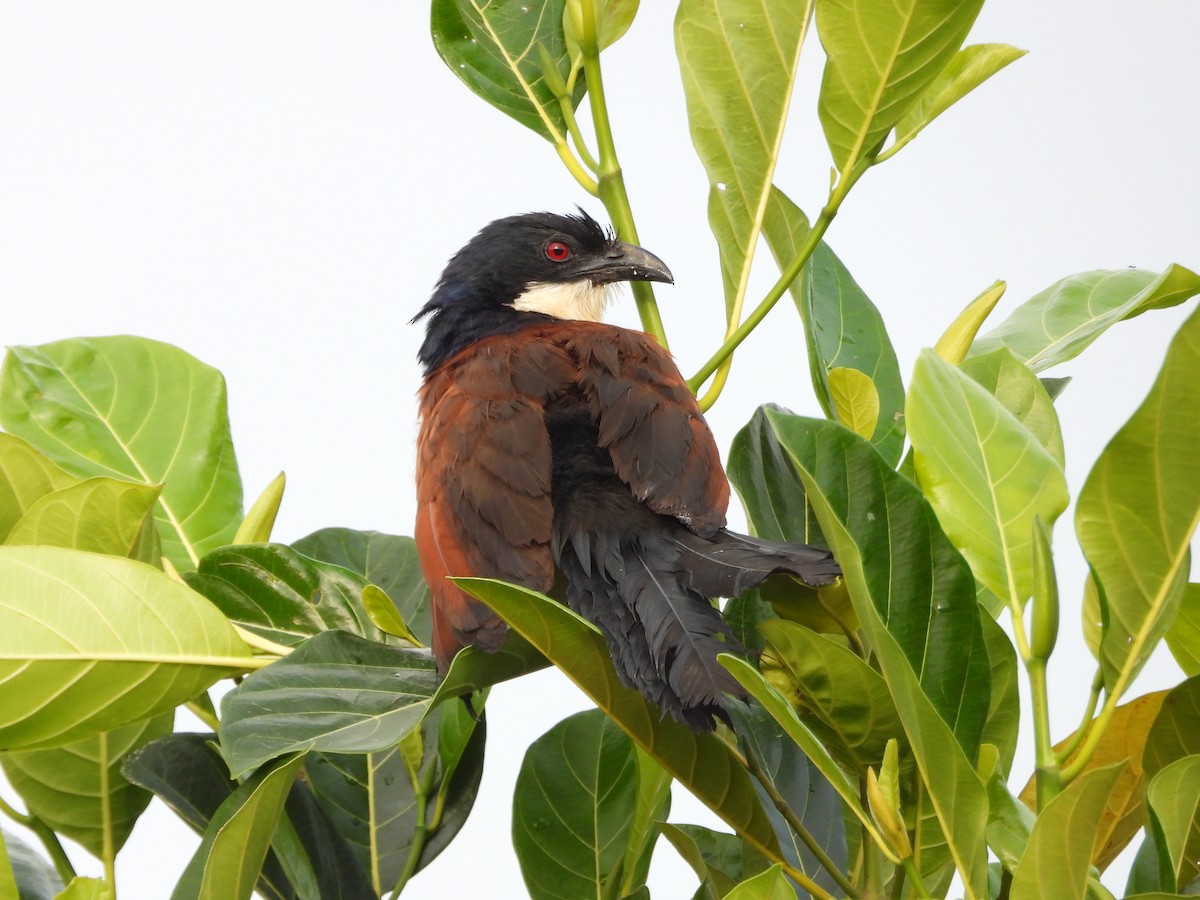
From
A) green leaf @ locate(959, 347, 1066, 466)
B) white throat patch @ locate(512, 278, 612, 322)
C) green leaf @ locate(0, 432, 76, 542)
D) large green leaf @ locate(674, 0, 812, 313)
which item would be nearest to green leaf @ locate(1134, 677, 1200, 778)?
green leaf @ locate(959, 347, 1066, 466)

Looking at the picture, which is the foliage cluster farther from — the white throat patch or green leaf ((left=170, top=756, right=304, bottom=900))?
the white throat patch

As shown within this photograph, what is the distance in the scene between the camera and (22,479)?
115 cm

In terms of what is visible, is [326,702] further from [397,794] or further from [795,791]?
[795,791]

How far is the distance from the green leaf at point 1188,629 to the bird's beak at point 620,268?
Result: 79 cm

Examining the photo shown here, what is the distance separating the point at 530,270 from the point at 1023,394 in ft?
3.45

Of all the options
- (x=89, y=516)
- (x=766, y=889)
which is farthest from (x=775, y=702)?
(x=89, y=516)

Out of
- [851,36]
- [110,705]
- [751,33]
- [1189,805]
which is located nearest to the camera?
[1189,805]

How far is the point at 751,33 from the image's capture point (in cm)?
126

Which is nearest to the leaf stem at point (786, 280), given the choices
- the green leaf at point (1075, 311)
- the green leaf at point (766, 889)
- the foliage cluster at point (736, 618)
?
the foliage cluster at point (736, 618)

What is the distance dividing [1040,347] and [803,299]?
0.25 metres

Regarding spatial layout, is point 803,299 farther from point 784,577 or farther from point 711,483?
point 784,577

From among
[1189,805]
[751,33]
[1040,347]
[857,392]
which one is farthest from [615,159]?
[1189,805]

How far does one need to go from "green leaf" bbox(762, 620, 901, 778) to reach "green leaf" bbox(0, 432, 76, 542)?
0.69 m

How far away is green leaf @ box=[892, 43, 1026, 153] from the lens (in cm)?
133
